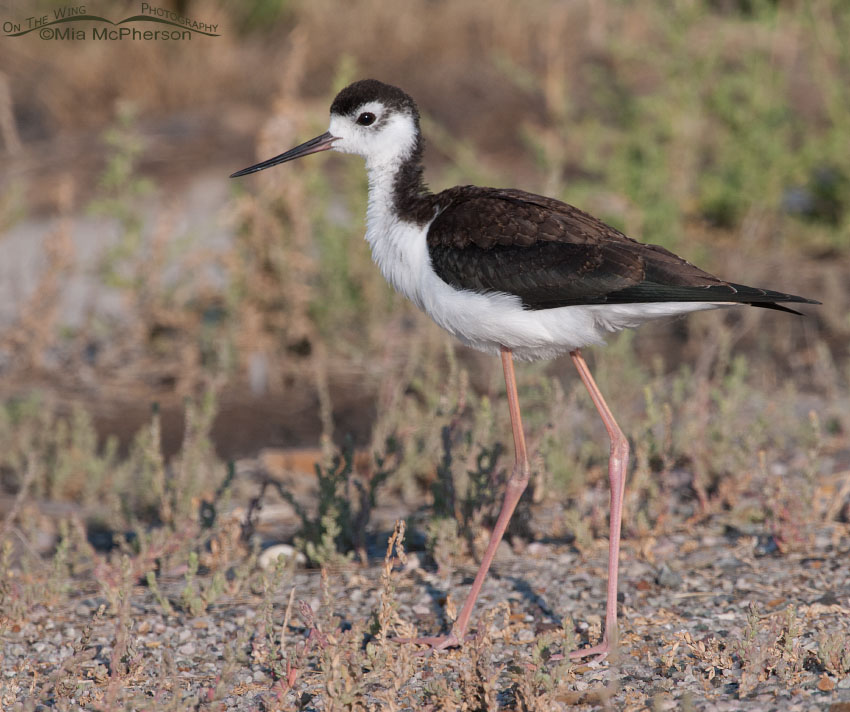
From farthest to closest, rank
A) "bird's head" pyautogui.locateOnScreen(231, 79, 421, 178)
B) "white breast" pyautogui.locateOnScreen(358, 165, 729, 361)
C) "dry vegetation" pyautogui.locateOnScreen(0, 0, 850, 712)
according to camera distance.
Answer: "bird's head" pyautogui.locateOnScreen(231, 79, 421, 178), "white breast" pyautogui.locateOnScreen(358, 165, 729, 361), "dry vegetation" pyautogui.locateOnScreen(0, 0, 850, 712)

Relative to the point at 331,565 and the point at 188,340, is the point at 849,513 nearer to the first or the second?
the point at 331,565

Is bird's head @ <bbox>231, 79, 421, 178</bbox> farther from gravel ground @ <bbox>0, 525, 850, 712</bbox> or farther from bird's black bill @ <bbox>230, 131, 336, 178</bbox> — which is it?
gravel ground @ <bbox>0, 525, 850, 712</bbox>

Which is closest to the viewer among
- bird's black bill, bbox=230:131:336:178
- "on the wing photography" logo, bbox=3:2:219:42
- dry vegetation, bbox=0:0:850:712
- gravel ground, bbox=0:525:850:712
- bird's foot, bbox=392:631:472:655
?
gravel ground, bbox=0:525:850:712

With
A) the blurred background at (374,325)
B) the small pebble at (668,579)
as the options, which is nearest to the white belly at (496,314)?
the blurred background at (374,325)

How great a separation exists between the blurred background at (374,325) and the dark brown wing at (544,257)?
23.3 inches

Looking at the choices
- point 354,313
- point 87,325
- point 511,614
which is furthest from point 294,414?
point 511,614

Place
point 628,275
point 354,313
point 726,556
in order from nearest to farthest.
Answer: point 628,275 → point 726,556 → point 354,313

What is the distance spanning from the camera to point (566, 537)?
4.00 meters

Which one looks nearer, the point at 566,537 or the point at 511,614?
the point at 511,614

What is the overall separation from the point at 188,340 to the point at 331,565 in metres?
2.62

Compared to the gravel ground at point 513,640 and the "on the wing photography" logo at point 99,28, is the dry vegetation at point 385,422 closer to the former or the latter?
the gravel ground at point 513,640

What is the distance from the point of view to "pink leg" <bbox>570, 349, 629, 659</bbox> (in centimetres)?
299

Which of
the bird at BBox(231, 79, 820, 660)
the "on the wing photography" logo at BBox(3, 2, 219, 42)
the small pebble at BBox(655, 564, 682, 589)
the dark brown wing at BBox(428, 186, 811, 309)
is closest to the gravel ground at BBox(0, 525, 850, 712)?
the small pebble at BBox(655, 564, 682, 589)

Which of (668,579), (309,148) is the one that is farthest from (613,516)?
(309,148)
